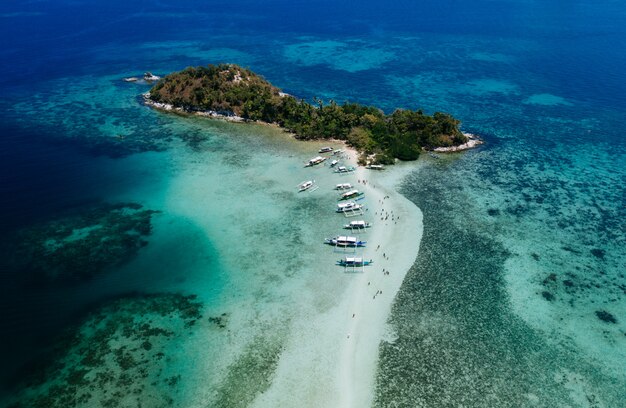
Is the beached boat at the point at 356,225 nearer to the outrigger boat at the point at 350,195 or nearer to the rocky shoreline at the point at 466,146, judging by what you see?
the outrigger boat at the point at 350,195

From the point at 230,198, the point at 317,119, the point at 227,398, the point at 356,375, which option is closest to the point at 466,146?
the point at 317,119

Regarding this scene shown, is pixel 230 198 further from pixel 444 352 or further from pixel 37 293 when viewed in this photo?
pixel 444 352

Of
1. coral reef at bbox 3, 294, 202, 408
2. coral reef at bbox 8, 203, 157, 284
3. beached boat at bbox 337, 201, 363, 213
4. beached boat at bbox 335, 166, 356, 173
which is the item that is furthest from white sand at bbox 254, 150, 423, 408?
coral reef at bbox 8, 203, 157, 284

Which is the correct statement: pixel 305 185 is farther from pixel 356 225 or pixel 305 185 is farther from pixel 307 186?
pixel 356 225

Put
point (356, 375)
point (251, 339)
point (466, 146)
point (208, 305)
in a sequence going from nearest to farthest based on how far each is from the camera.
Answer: point (356, 375) → point (251, 339) → point (208, 305) → point (466, 146)

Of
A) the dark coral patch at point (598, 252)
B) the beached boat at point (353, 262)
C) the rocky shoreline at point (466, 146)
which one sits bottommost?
the beached boat at point (353, 262)

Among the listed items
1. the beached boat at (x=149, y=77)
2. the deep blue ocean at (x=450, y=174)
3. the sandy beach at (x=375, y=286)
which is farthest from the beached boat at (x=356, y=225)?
the beached boat at (x=149, y=77)

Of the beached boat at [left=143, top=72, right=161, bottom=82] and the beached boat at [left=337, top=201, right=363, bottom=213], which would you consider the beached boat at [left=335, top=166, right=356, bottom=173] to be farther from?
the beached boat at [left=143, top=72, right=161, bottom=82]
